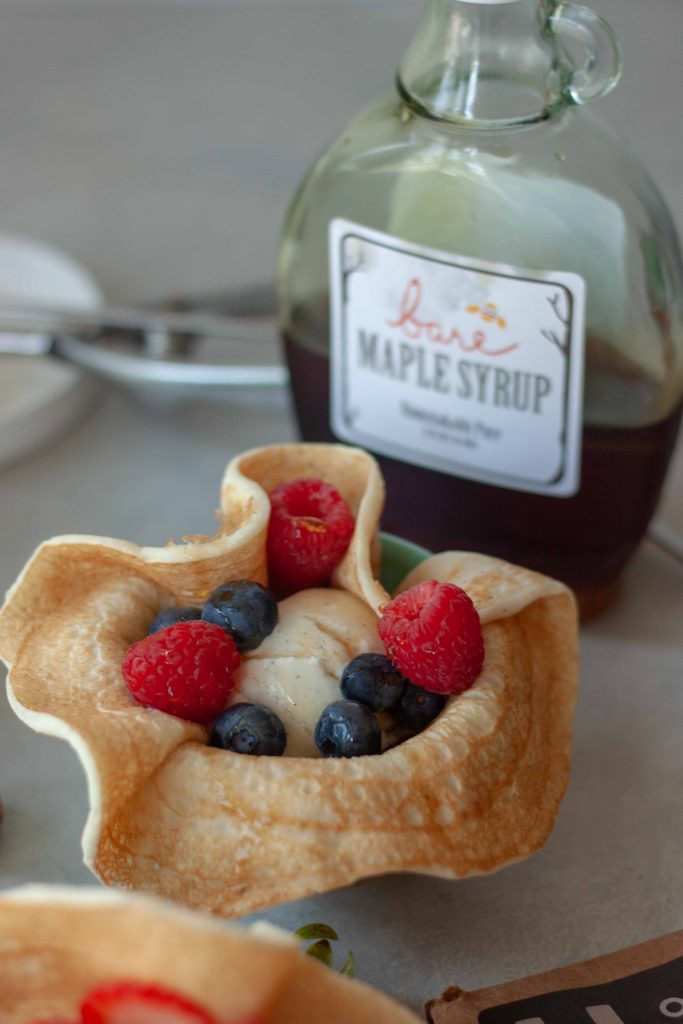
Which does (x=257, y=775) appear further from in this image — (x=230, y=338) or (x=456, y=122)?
(x=230, y=338)

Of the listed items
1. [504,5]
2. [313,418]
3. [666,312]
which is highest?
[504,5]

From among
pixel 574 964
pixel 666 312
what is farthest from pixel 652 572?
pixel 574 964

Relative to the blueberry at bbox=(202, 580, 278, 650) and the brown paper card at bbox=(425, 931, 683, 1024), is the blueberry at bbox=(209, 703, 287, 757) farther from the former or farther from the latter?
the brown paper card at bbox=(425, 931, 683, 1024)

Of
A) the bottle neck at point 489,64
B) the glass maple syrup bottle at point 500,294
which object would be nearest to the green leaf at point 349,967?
the glass maple syrup bottle at point 500,294

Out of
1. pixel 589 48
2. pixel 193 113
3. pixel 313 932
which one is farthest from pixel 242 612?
pixel 193 113

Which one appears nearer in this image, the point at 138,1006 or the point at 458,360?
the point at 138,1006

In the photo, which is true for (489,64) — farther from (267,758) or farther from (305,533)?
(267,758)
